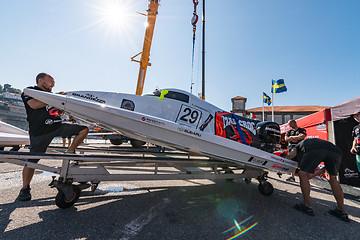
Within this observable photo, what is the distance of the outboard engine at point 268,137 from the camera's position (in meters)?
3.31

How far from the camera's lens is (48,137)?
2340 millimetres

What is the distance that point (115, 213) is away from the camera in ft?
6.87

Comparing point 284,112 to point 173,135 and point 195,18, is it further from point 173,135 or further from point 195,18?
point 173,135

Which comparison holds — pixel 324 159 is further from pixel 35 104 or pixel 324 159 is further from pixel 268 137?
pixel 35 104

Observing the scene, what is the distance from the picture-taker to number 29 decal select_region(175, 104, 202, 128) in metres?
3.06

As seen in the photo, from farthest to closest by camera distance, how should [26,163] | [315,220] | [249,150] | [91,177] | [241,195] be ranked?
[241,195]
[249,150]
[315,220]
[91,177]
[26,163]

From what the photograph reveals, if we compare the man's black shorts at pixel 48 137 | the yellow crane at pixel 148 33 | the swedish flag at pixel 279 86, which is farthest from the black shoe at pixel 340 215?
the swedish flag at pixel 279 86

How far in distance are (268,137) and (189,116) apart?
175 cm

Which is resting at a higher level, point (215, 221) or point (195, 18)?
point (195, 18)

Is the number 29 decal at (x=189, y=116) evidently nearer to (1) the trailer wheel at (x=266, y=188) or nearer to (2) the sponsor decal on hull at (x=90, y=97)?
(2) the sponsor decal on hull at (x=90, y=97)

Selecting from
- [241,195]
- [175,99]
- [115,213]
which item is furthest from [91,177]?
[241,195]

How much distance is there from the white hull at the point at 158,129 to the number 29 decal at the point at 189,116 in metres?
0.72

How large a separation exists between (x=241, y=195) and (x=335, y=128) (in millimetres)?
4075

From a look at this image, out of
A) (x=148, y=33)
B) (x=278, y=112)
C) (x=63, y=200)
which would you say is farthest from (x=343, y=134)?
(x=278, y=112)
